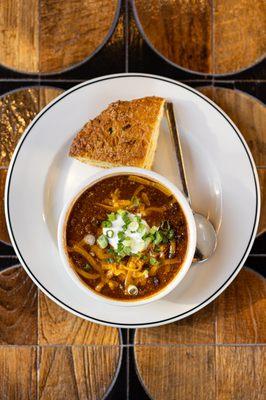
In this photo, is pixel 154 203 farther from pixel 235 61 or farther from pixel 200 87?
pixel 235 61

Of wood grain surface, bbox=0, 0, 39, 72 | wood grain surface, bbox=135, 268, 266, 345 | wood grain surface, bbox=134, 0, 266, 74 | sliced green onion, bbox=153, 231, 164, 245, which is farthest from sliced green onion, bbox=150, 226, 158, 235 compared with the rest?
wood grain surface, bbox=0, 0, 39, 72

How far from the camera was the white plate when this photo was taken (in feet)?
7.17

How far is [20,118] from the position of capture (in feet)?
7.72

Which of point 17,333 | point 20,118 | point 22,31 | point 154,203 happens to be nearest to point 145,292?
point 154,203

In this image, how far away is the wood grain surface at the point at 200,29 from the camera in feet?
7.80

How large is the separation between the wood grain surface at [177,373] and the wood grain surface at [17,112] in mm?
980

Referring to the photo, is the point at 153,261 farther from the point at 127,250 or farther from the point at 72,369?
the point at 72,369

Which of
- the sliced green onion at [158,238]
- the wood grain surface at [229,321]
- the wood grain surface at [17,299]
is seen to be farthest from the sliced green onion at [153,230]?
the wood grain surface at [17,299]

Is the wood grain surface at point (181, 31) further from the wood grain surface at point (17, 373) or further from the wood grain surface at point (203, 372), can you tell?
the wood grain surface at point (17, 373)

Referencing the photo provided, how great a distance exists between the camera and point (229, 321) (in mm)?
2359

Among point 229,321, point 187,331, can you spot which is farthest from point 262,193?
point 187,331

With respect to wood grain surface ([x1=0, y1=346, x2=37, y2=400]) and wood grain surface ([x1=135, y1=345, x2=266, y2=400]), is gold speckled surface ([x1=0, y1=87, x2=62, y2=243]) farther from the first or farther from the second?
wood grain surface ([x1=135, y1=345, x2=266, y2=400])

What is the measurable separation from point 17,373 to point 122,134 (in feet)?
3.51

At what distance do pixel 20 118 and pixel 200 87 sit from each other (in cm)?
75
